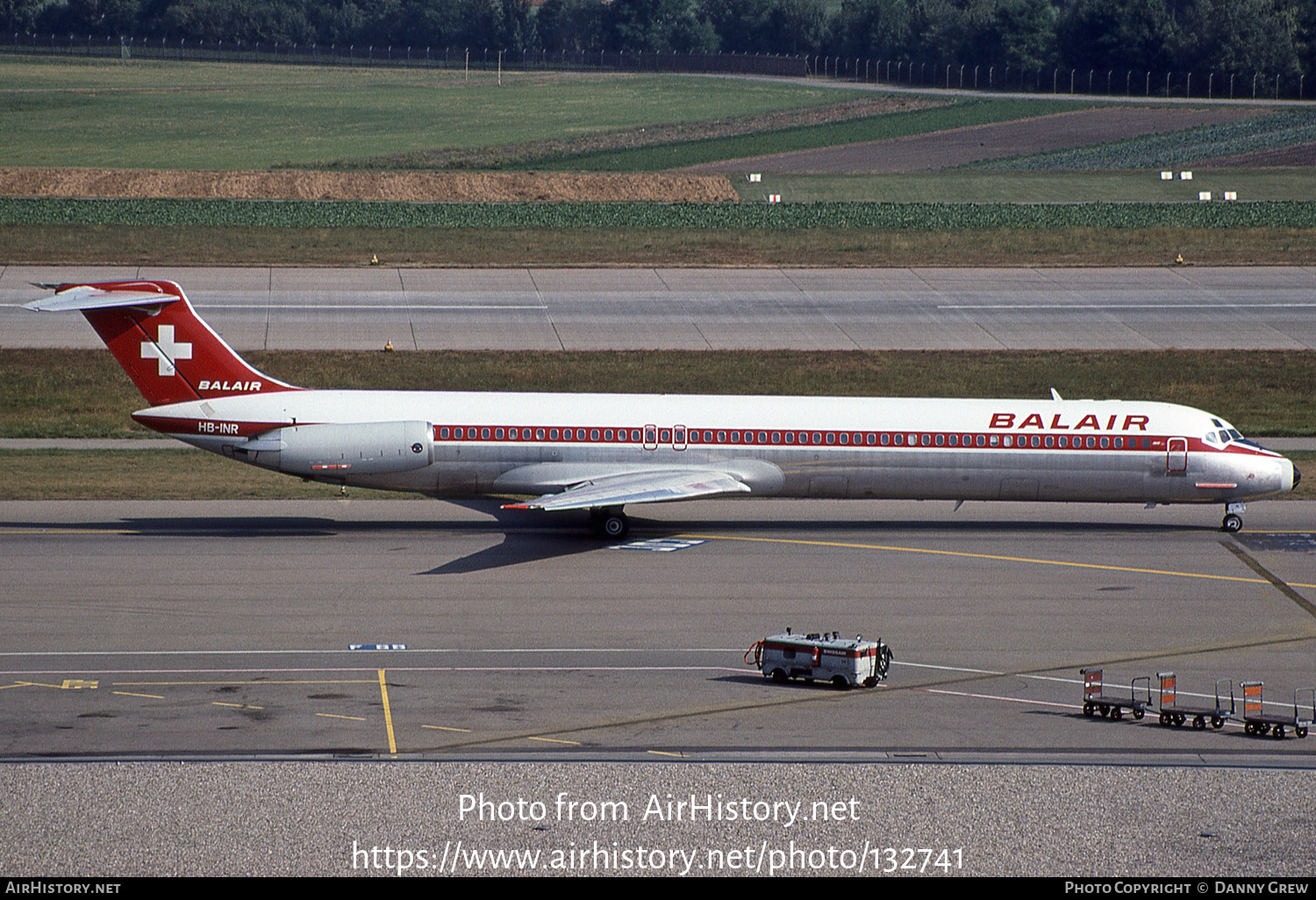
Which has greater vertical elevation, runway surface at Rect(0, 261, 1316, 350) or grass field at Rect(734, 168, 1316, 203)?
grass field at Rect(734, 168, 1316, 203)

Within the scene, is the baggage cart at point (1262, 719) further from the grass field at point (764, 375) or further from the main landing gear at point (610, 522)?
the grass field at point (764, 375)

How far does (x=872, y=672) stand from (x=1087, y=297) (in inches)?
1883

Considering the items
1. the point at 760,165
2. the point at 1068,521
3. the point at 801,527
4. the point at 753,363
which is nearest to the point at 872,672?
the point at 801,527

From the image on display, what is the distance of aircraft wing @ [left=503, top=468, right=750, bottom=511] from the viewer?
111ft

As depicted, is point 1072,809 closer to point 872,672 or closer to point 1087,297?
point 872,672

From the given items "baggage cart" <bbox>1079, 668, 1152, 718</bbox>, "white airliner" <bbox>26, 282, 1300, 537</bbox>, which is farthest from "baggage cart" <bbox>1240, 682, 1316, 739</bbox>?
"white airliner" <bbox>26, 282, 1300, 537</bbox>

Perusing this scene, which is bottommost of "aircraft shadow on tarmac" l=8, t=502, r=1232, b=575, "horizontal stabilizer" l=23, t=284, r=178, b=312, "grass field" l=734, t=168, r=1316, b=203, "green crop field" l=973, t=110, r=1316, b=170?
Result: "aircraft shadow on tarmac" l=8, t=502, r=1232, b=575

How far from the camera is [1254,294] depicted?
6969cm

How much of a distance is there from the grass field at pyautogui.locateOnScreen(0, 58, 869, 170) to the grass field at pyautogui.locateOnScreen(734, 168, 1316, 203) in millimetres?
36199

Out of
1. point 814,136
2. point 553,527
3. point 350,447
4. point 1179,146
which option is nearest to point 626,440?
point 553,527

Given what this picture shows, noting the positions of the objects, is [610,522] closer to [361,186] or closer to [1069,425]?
[1069,425]

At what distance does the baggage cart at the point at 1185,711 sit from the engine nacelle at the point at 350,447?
18.3 meters

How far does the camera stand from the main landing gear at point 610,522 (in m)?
36.0

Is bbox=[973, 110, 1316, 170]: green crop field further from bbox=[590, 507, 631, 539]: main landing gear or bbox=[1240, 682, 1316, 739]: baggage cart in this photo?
bbox=[1240, 682, 1316, 739]: baggage cart
